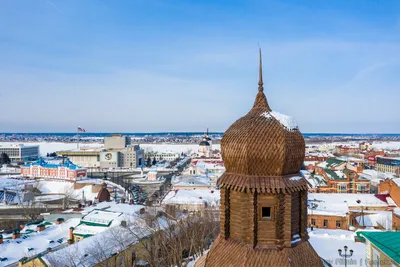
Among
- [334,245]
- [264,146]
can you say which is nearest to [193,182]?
[334,245]

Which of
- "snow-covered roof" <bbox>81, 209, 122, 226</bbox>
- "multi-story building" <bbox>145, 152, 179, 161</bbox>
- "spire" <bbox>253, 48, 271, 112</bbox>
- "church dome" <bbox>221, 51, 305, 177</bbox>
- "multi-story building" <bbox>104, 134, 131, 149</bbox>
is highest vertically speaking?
"spire" <bbox>253, 48, 271, 112</bbox>

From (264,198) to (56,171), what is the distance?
8185 cm

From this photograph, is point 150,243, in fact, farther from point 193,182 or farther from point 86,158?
point 86,158

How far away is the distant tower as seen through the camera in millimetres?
9555

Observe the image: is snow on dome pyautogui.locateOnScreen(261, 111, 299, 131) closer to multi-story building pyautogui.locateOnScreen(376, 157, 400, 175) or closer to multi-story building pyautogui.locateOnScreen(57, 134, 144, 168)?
multi-story building pyautogui.locateOnScreen(376, 157, 400, 175)

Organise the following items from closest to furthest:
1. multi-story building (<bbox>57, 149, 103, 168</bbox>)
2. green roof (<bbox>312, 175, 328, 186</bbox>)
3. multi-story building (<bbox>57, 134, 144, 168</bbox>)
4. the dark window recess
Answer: the dark window recess < green roof (<bbox>312, 175, 328, 186</bbox>) < multi-story building (<bbox>57, 134, 144, 168</bbox>) < multi-story building (<bbox>57, 149, 103, 168</bbox>)

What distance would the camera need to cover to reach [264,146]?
381 inches

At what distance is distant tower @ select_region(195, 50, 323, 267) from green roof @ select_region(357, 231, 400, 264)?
497 cm

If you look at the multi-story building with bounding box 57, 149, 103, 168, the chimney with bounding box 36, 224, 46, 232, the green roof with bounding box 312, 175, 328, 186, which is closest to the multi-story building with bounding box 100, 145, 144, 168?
the multi-story building with bounding box 57, 149, 103, 168

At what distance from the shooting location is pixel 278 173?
971 centimetres

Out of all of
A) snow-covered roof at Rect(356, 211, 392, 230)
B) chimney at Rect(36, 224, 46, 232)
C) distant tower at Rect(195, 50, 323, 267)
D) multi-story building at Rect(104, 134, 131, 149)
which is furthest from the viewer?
multi-story building at Rect(104, 134, 131, 149)

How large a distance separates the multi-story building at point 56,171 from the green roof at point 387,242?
7265 centimetres

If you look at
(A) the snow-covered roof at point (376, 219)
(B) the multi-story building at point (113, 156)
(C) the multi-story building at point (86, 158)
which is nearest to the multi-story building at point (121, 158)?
(B) the multi-story building at point (113, 156)

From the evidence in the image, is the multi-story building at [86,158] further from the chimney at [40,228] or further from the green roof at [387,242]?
the green roof at [387,242]
